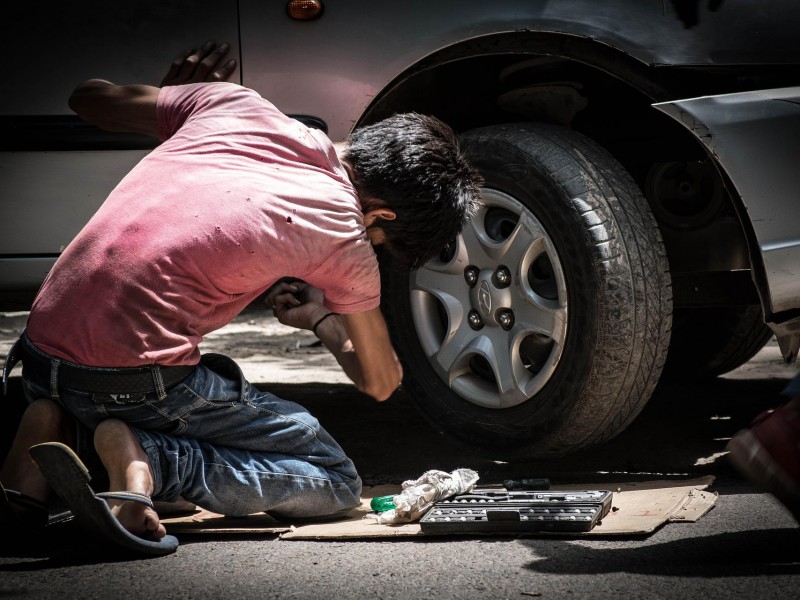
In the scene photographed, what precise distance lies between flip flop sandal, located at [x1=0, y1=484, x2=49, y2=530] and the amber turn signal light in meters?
1.58

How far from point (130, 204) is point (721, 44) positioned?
1614 mm

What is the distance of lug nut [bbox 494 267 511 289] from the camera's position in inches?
123

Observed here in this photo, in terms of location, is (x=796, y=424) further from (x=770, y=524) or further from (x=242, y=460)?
(x=242, y=460)

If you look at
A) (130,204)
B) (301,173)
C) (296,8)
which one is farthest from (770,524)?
(296,8)

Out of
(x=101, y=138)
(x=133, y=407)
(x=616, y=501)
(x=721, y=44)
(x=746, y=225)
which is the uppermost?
(x=721, y=44)

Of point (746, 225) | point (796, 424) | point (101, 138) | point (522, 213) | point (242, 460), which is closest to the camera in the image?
point (796, 424)

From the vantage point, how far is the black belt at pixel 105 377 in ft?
7.87

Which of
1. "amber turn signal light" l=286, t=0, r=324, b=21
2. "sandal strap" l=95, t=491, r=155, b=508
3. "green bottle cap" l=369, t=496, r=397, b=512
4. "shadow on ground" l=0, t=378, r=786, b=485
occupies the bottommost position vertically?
"shadow on ground" l=0, t=378, r=786, b=485

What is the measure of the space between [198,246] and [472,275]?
1090 mm

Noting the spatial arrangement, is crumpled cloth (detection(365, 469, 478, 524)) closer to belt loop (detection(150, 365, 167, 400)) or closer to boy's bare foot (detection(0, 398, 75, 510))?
belt loop (detection(150, 365, 167, 400))

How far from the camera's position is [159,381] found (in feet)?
7.94

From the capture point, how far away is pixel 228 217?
7.72 feet

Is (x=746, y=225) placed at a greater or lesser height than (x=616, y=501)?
greater

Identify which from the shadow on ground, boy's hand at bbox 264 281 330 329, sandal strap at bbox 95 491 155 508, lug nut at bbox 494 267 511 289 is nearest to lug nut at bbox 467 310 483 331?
lug nut at bbox 494 267 511 289
